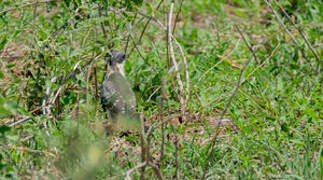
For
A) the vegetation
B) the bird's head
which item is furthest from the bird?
the vegetation

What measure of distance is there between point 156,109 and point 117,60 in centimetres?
72

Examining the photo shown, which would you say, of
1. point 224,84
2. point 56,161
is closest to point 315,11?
point 224,84

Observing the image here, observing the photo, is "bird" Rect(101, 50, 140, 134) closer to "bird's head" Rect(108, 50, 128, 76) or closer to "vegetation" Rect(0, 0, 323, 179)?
"bird's head" Rect(108, 50, 128, 76)

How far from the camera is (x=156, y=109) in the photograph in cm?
530

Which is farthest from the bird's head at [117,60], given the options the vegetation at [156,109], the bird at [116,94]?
the vegetation at [156,109]

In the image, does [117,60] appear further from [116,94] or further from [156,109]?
[156,109]

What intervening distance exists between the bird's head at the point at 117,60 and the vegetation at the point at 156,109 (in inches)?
6.6

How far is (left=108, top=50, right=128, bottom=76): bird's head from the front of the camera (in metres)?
5.39

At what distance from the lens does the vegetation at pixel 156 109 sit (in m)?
3.42

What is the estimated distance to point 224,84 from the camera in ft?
17.5

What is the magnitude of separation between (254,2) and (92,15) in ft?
17.3

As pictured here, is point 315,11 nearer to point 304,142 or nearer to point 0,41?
point 304,142

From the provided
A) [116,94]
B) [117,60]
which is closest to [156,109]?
[116,94]

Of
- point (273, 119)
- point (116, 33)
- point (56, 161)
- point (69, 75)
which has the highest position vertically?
point (116, 33)
